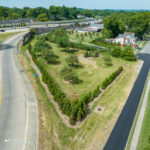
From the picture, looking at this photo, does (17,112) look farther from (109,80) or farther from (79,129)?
(109,80)

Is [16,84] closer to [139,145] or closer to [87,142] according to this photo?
[87,142]

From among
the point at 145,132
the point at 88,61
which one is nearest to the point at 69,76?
the point at 88,61

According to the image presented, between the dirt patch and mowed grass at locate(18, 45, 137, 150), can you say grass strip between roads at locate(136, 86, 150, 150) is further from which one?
the dirt patch

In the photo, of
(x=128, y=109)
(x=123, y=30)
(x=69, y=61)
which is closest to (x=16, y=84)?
(x=69, y=61)

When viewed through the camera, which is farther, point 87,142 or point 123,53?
point 123,53

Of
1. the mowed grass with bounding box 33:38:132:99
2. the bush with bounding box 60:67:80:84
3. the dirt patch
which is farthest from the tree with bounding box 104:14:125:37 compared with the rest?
the bush with bounding box 60:67:80:84

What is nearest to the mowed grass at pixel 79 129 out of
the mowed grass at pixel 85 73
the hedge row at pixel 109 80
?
the hedge row at pixel 109 80
